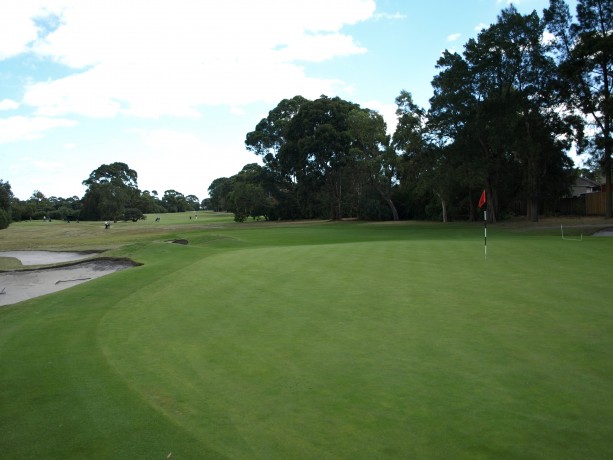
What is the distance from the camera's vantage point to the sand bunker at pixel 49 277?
1703 centimetres

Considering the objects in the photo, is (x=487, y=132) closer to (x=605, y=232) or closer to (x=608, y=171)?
(x=608, y=171)

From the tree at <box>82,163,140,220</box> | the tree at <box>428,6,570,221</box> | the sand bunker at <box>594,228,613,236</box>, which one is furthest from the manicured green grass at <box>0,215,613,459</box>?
the tree at <box>82,163,140,220</box>

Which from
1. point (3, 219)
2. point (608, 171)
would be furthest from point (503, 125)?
point (3, 219)

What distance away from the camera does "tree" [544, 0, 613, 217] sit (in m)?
36.9

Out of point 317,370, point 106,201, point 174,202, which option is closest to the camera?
point 317,370

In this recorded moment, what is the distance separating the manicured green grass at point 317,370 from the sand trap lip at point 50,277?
4535 mm

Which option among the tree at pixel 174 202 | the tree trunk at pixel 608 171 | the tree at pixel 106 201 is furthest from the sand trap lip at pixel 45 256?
the tree at pixel 174 202

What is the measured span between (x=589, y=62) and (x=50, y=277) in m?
39.6

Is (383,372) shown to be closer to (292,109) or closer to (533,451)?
(533,451)

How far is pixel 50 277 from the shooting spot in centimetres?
2003

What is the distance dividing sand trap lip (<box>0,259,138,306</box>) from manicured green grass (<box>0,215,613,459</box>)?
4535 mm

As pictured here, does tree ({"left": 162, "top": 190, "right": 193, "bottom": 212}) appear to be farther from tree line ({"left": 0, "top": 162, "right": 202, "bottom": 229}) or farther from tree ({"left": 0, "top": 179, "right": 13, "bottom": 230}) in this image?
tree ({"left": 0, "top": 179, "right": 13, "bottom": 230})

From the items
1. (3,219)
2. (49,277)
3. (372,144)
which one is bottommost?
(49,277)

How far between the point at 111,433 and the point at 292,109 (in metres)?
84.7
